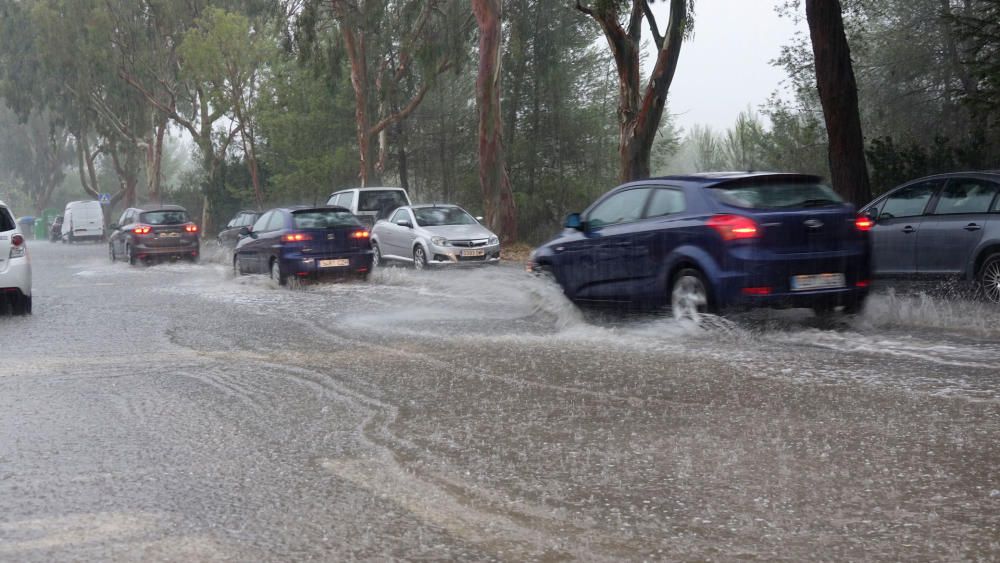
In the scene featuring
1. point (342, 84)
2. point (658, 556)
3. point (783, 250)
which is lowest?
point (658, 556)

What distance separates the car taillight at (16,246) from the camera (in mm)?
14805

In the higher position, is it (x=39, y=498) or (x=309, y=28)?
Answer: (x=309, y=28)

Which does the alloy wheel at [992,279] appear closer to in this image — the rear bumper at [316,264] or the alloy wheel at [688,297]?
the alloy wheel at [688,297]

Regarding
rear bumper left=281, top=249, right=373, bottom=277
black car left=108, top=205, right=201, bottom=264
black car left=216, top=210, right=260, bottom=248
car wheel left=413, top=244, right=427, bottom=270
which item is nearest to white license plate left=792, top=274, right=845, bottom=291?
rear bumper left=281, top=249, right=373, bottom=277

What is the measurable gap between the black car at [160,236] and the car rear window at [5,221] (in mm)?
14756

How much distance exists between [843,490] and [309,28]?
34.3 metres

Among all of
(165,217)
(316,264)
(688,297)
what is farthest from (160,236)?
(688,297)

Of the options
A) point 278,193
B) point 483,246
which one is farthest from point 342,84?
point 483,246

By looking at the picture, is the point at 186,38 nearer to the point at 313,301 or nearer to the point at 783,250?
the point at 313,301

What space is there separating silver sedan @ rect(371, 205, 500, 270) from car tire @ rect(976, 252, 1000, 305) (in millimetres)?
12572

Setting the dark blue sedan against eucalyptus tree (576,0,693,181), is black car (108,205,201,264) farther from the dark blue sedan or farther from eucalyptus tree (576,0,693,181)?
eucalyptus tree (576,0,693,181)

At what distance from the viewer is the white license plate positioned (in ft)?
33.2

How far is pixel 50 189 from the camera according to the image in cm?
8169

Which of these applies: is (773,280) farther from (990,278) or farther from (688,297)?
(990,278)
